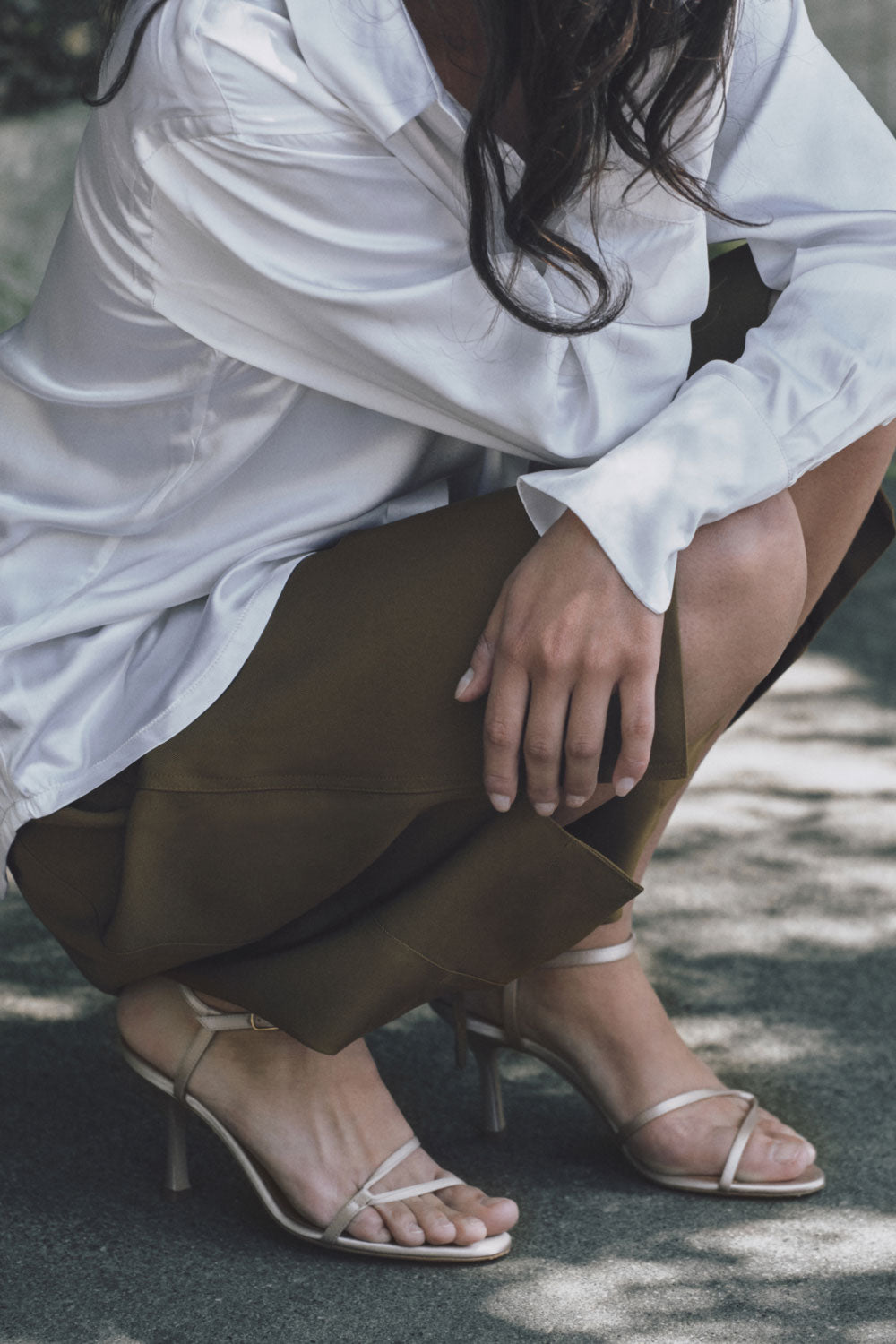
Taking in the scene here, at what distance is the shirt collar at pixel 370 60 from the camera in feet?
4.28

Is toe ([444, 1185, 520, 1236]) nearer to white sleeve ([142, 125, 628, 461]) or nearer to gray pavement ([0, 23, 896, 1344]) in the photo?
gray pavement ([0, 23, 896, 1344])

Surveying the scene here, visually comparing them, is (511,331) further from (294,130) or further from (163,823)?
(163,823)

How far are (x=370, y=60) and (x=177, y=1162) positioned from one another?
3.40ft

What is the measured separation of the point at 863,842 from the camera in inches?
97.4

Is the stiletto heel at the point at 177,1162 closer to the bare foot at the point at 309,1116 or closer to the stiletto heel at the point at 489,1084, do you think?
the bare foot at the point at 309,1116

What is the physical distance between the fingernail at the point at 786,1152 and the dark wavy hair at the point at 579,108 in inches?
32.4

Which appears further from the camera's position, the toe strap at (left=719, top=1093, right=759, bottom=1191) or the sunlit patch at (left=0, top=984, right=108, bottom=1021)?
the sunlit patch at (left=0, top=984, right=108, bottom=1021)

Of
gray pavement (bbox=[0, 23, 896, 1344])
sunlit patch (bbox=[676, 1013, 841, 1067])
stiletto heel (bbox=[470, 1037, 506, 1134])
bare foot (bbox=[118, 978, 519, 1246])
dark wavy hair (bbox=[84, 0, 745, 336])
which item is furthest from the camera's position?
sunlit patch (bbox=[676, 1013, 841, 1067])

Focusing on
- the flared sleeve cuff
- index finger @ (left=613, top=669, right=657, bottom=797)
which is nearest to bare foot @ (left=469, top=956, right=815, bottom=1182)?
index finger @ (left=613, top=669, right=657, bottom=797)

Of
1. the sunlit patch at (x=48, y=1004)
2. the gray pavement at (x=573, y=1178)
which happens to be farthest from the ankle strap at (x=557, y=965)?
the sunlit patch at (x=48, y=1004)

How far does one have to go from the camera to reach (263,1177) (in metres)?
1.50

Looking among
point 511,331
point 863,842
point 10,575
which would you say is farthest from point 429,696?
point 863,842

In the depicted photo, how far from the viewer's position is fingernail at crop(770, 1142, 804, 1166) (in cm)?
157

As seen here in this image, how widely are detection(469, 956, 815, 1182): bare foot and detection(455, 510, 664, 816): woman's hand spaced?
381mm
